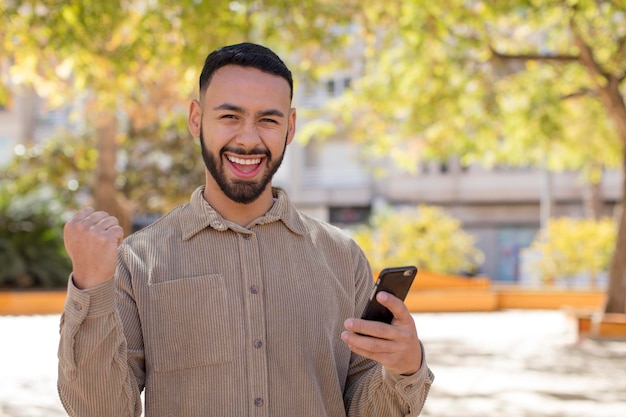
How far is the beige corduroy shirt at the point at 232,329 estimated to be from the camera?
2.33 metres

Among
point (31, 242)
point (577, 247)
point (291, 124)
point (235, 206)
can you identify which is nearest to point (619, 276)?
point (577, 247)

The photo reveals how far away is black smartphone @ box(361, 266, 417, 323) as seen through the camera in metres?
2.16

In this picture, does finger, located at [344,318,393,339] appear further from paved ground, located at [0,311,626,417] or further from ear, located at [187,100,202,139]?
paved ground, located at [0,311,626,417]

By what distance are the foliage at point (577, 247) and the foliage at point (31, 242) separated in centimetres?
1104

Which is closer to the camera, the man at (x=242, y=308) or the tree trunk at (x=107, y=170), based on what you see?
the man at (x=242, y=308)

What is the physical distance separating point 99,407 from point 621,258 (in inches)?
518

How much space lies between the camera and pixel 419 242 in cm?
2116

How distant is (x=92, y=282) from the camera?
2.07m

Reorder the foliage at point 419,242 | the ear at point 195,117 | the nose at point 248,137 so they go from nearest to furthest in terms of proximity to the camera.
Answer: the nose at point 248,137
the ear at point 195,117
the foliage at point 419,242

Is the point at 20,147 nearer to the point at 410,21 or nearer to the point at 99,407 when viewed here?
the point at 410,21

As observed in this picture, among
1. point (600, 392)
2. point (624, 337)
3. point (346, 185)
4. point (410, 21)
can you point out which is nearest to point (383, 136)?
point (410, 21)

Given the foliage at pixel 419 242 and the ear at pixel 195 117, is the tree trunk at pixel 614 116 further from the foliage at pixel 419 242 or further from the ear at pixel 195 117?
the ear at pixel 195 117

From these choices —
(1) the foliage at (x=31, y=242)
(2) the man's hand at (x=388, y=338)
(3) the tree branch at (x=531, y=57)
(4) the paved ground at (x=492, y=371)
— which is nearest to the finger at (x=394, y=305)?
(2) the man's hand at (x=388, y=338)

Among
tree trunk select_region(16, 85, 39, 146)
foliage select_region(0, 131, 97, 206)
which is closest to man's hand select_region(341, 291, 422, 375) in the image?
foliage select_region(0, 131, 97, 206)
